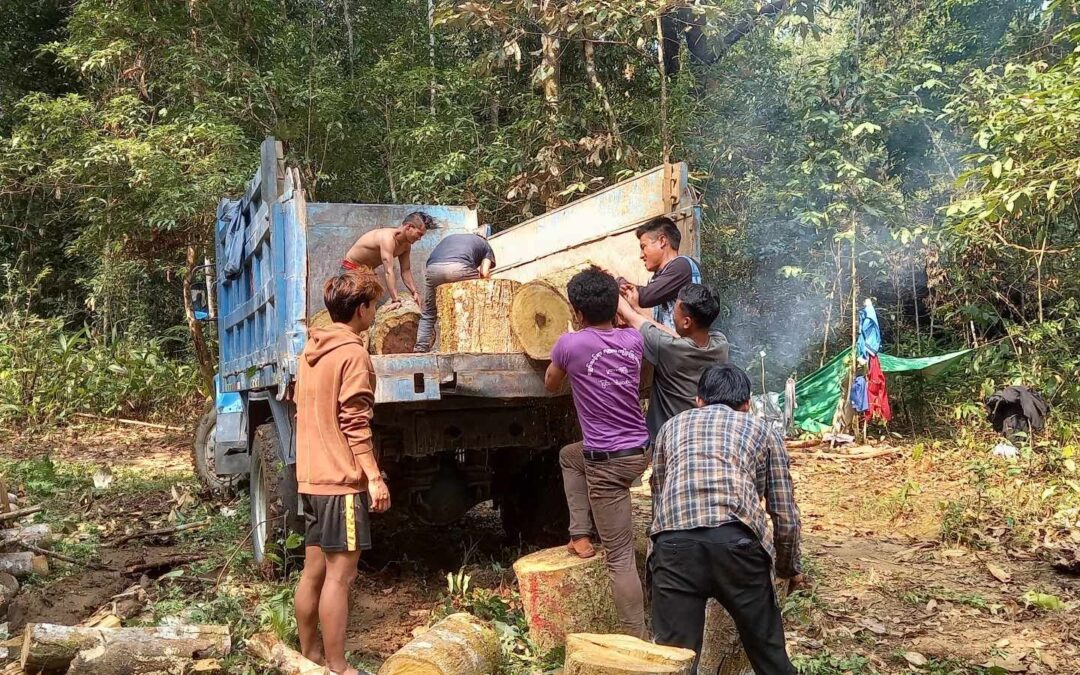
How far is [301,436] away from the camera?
3324 millimetres

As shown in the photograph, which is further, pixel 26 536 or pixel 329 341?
pixel 26 536

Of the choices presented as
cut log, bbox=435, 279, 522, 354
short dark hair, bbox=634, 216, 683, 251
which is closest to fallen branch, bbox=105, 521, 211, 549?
cut log, bbox=435, 279, 522, 354

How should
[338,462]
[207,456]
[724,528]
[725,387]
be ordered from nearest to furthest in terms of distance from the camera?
1. [724,528]
2. [725,387]
3. [338,462]
4. [207,456]

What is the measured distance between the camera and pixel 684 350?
11.9 feet

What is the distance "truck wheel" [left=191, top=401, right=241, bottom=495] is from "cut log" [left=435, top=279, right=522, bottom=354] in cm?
407

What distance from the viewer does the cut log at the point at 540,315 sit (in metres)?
4.03

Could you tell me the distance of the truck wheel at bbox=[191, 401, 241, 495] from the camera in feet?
24.0

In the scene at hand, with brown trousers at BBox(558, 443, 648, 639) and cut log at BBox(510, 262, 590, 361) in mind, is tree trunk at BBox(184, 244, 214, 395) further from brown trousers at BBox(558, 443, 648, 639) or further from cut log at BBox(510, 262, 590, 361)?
brown trousers at BBox(558, 443, 648, 639)

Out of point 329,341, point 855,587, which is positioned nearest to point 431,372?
point 329,341

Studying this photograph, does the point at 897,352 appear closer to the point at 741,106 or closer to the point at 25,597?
the point at 741,106

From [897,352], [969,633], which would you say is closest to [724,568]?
[969,633]

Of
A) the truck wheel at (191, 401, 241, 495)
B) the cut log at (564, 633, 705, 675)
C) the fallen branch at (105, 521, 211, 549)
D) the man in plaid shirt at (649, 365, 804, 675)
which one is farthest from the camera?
the truck wheel at (191, 401, 241, 495)

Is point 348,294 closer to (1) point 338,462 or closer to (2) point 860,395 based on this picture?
(1) point 338,462

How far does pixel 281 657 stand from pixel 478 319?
175 cm
